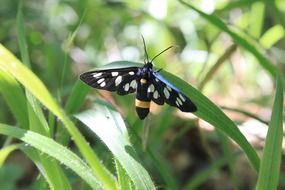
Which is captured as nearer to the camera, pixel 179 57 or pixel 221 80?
pixel 179 57

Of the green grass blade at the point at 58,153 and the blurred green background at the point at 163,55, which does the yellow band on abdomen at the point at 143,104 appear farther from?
the blurred green background at the point at 163,55

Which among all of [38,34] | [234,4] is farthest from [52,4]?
[234,4]

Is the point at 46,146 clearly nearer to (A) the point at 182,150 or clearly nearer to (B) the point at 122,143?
(B) the point at 122,143

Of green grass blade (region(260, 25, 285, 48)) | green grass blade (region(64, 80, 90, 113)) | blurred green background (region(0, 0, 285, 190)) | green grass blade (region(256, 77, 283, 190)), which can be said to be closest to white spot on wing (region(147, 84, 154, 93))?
green grass blade (region(64, 80, 90, 113))

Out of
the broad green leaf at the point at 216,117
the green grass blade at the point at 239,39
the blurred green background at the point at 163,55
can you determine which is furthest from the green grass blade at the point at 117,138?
the blurred green background at the point at 163,55

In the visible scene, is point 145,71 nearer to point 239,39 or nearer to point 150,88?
point 150,88

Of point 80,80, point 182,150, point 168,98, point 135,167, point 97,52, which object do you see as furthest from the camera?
point 97,52
